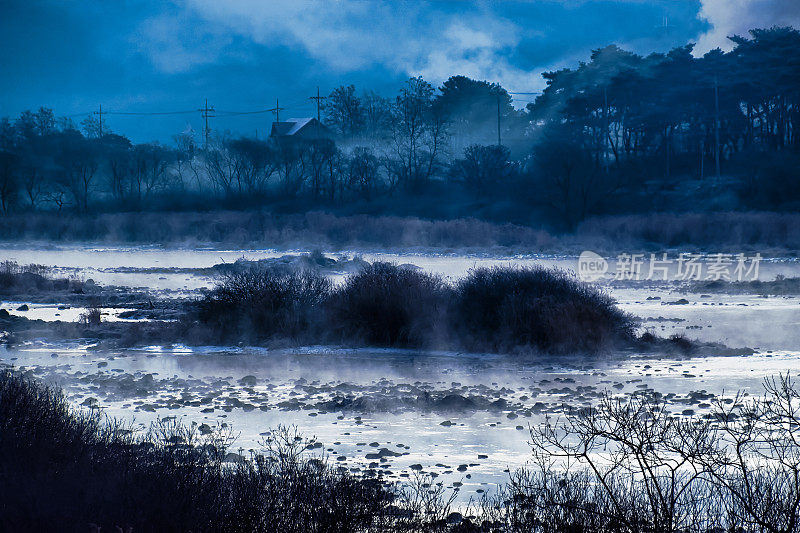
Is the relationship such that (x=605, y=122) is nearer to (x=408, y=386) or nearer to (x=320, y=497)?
(x=408, y=386)

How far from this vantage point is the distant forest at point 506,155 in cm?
5738

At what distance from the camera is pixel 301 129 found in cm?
9300

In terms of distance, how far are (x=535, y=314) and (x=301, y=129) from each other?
7611 centimetres

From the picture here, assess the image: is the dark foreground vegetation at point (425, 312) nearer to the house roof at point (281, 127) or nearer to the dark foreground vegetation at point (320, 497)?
the dark foreground vegetation at point (320, 497)

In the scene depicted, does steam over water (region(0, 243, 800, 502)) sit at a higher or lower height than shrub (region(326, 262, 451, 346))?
lower

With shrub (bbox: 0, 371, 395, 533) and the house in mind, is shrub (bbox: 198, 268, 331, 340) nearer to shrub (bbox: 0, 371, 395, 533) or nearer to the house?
shrub (bbox: 0, 371, 395, 533)

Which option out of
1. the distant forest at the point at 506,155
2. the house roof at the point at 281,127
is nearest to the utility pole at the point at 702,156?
the distant forest at the point at 506,155

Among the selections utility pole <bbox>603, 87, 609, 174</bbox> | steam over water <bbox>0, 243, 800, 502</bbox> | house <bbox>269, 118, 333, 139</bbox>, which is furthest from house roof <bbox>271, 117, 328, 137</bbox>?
steam over water <bbox>0, 243, 800, 502</bbox>

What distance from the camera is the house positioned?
89.9m

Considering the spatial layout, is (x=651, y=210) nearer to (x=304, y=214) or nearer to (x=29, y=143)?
(x=304, y=214)

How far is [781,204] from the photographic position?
53219mm

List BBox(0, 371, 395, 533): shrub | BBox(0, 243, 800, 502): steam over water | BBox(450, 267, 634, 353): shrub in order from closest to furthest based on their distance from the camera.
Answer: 1. BBox(0, 371, 395, 533): shrub
2. BBox(0, 243, 800, 502): steam over water
3. BBox(450, 267, 634, 353): shrub

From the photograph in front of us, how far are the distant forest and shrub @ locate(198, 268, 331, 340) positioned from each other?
3429 cm

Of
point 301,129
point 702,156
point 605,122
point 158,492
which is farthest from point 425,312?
point 301,129
